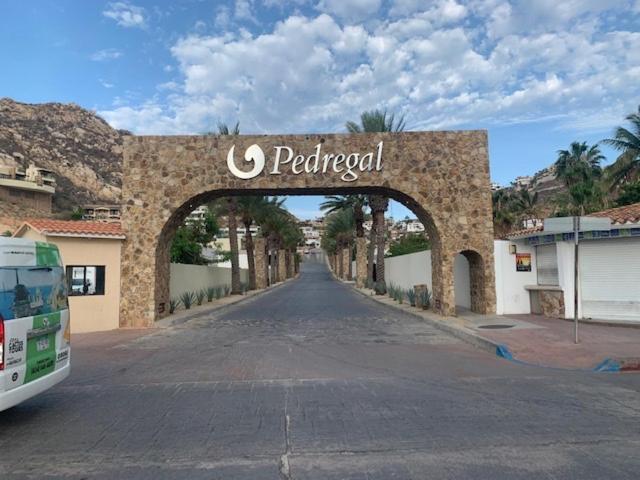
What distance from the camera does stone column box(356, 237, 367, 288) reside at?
49553mm

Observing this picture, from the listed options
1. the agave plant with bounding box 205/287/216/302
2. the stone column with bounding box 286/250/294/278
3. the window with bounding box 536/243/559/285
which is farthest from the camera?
the stone column with bounding box 286/250/294/278

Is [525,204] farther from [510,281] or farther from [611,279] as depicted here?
[611,279]

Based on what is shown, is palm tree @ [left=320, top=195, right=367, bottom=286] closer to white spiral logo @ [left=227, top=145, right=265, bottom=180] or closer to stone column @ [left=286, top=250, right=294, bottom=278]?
white spiral logo @ [left=227, top=145, right=265, bottom=180]

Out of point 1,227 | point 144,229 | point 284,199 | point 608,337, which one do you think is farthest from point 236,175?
point 1,227

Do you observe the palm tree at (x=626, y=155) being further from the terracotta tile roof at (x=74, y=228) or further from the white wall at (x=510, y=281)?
the terracotta tile roof at (x=74, y=228)

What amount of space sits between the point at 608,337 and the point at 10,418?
12.8 meters

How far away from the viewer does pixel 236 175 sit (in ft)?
60.8

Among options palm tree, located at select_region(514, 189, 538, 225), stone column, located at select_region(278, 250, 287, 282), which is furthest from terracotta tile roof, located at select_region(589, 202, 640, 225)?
stone column, located at select_region(278, 250, 287, 282)

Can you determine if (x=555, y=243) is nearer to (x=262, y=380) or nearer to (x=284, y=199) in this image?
(x=262, y=380)

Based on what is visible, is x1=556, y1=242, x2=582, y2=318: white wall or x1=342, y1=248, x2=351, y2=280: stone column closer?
x1=556, y1=242, x2=582, y2=318: white wall

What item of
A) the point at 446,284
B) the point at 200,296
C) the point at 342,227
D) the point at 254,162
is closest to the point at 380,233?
the point at 200,296

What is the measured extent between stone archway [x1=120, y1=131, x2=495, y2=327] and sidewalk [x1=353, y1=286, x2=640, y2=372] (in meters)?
2.53

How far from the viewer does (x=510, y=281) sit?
1869 cm

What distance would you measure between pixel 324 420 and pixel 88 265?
13.2m
